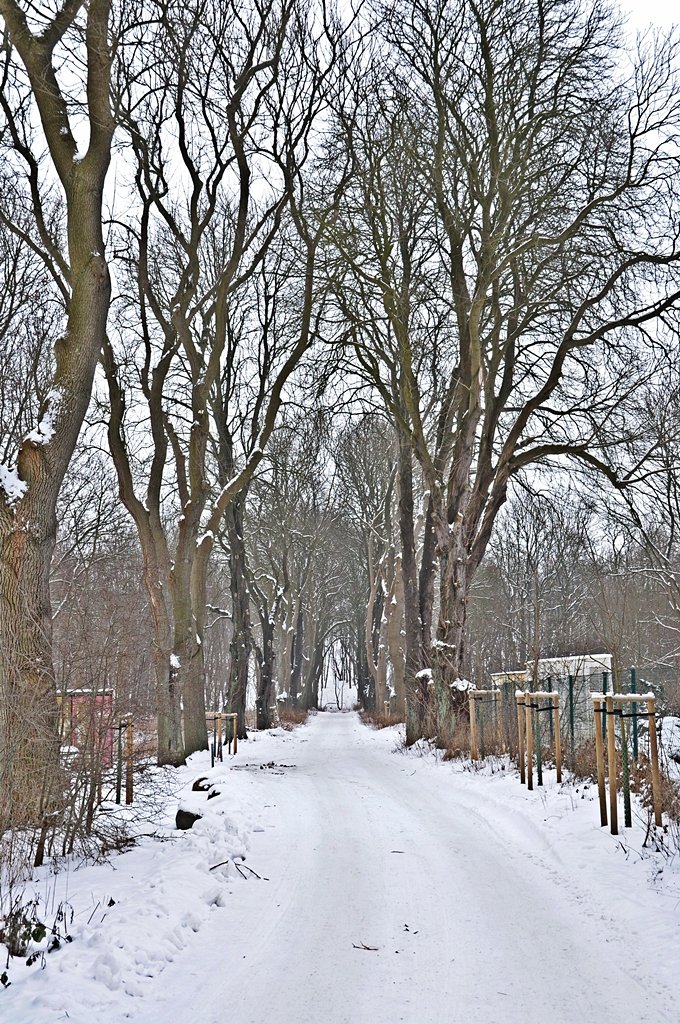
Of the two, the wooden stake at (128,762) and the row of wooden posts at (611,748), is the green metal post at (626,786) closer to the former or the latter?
the row of wooden posts at (611,748)

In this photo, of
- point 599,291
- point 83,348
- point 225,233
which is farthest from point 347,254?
point 83,348

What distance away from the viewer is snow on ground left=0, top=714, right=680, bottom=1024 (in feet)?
15.1

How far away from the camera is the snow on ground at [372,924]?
15.1ft

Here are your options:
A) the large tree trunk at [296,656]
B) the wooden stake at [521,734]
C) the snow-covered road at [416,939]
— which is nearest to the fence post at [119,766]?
the snow-covered road at [416,939]

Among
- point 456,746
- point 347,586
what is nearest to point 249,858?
point 456,746

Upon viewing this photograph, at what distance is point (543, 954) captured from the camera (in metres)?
5.43

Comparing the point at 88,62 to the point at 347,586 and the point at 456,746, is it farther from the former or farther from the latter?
the point at 347,586

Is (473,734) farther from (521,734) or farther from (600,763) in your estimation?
(600,763)

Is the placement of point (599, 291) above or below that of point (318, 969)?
above

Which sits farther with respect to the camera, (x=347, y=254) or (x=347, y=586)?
(x=347, y=586)

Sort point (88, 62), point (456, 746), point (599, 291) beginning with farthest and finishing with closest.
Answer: point (599, 291) → point (456, 746) → point (88, 62)

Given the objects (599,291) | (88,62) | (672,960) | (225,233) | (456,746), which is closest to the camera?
(672,960)

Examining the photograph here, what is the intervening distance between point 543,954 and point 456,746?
1101 cm

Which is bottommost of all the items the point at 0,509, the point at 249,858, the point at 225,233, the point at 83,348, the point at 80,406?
the point at 249,858
